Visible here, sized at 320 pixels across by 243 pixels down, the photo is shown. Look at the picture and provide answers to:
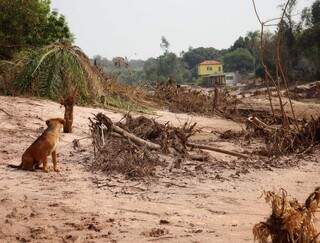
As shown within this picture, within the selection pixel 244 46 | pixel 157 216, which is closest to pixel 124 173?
pixel 157 216

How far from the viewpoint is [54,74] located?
1462cm

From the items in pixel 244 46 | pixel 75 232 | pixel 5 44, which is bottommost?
pixel 75 232

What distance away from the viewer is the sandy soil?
15.2 feet

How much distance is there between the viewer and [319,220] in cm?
502

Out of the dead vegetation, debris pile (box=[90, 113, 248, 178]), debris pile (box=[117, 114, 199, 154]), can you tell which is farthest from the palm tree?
the dead vegetation

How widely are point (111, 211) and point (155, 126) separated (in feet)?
13.7

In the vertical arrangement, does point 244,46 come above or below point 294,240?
above

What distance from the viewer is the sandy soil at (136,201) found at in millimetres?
4621

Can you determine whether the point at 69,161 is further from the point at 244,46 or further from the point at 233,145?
the point at 244,46

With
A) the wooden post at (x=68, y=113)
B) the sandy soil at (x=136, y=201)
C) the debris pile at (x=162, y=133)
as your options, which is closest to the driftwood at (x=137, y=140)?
the debris pile at (x=162, y=133)

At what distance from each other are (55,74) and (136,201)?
31.9ft

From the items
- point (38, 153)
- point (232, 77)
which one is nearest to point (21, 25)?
point (38, 153)

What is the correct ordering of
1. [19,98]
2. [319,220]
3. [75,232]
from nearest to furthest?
[75,232] < [319,220] < [19,98]

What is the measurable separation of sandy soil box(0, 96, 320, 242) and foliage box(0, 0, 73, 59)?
31.8 feet
